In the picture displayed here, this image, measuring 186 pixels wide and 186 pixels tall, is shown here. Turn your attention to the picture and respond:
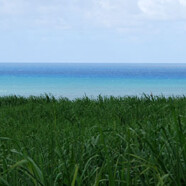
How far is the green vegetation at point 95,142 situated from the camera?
204 cm

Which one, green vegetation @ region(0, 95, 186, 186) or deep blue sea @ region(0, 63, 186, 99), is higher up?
green vegetation @ region(0, 95, 186, 186)

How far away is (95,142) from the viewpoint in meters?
2.91

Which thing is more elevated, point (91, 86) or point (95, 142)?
point (95, 142)

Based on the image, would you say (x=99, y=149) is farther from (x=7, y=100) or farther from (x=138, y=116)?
(x=7, y=100)

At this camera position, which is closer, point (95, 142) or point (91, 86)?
point (95, 142)

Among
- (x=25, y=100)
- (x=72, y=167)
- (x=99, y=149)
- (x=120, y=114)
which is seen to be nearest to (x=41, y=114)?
(x=120, y=114)

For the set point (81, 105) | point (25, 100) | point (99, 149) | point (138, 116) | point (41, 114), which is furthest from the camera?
point (25, 100)

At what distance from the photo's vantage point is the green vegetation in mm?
2039

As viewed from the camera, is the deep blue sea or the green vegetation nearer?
the green vegetation

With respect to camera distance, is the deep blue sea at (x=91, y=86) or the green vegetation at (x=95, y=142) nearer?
the green vegetation at (x=95, y=142)

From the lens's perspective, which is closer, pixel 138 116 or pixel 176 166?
pixel 176 166

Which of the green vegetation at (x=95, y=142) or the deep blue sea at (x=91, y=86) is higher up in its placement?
the green vegetation at (x=95, y=142)

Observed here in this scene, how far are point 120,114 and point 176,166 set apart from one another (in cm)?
400

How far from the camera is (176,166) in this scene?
81.1 inches
